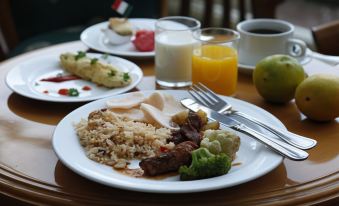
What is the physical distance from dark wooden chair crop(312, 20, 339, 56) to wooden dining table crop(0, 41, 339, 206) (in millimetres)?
596

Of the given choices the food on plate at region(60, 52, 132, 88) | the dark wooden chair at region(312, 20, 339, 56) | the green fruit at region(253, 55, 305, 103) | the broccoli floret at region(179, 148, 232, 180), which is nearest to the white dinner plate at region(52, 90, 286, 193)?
the broccoli floret at region(179, 148, 232, 180)

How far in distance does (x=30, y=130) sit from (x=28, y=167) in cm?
18

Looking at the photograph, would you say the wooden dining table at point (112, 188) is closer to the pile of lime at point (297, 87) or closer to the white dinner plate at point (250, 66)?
the pile of lime at point (297, 87)

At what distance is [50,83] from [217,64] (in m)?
0.47

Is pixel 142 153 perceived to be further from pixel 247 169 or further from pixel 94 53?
pixel 94 53

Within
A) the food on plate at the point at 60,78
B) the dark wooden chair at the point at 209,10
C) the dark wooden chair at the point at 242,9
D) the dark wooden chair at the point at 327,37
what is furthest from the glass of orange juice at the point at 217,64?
the dark wooden chair at the point at 209,10

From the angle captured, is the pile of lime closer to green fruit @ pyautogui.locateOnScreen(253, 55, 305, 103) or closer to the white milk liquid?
green fruit @ pyautogui.locateOnScreen(253, 55, 305, 103)

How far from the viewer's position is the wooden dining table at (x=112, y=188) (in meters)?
0.97

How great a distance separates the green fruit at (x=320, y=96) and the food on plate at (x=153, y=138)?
0.23m

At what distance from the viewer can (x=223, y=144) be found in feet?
3.45

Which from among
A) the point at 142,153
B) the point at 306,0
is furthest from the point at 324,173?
the point at 306,0

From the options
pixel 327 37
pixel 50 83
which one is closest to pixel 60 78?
pixel 50 83

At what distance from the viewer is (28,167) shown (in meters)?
1.08

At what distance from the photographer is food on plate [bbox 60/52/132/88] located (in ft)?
4.80
